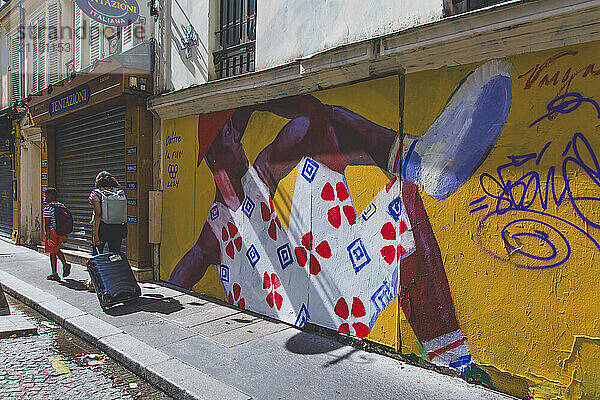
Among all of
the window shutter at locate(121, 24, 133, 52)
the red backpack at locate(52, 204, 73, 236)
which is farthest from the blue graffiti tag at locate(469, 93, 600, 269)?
the window shutter at locate(121, 24, 133, 52)

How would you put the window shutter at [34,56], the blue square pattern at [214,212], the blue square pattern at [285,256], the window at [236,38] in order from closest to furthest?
the blue square pattern at [285,256], the window at [236,38], the blue square pattern at [214,212], the window shutter at [34,56]

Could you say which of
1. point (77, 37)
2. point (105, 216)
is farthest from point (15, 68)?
point (105, 216)

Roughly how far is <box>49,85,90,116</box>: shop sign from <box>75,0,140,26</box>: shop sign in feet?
5.89

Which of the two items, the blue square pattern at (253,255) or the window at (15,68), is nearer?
the blue square pattern at (253,255)

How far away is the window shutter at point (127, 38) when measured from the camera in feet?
28.4

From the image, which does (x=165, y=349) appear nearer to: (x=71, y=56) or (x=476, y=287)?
(x=476, y=287)

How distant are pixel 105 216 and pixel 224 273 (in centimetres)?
205

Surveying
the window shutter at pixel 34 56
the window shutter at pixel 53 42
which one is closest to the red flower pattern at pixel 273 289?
the window shutter at pixel 53 42

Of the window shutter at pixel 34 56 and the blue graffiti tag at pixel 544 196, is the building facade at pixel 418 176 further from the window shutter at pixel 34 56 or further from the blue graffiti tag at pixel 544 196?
the window shutter at pixel 34 56

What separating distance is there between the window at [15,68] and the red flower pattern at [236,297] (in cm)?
1145

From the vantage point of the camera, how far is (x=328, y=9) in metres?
5.02

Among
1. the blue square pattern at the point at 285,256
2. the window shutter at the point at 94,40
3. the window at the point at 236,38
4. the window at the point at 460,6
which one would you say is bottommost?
the blue square pattern at the point at 285,256

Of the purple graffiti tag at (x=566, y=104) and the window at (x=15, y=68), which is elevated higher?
the window at (x=15, y=68)

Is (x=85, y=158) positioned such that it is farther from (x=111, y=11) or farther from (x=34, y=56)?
(x=34, y=56)
